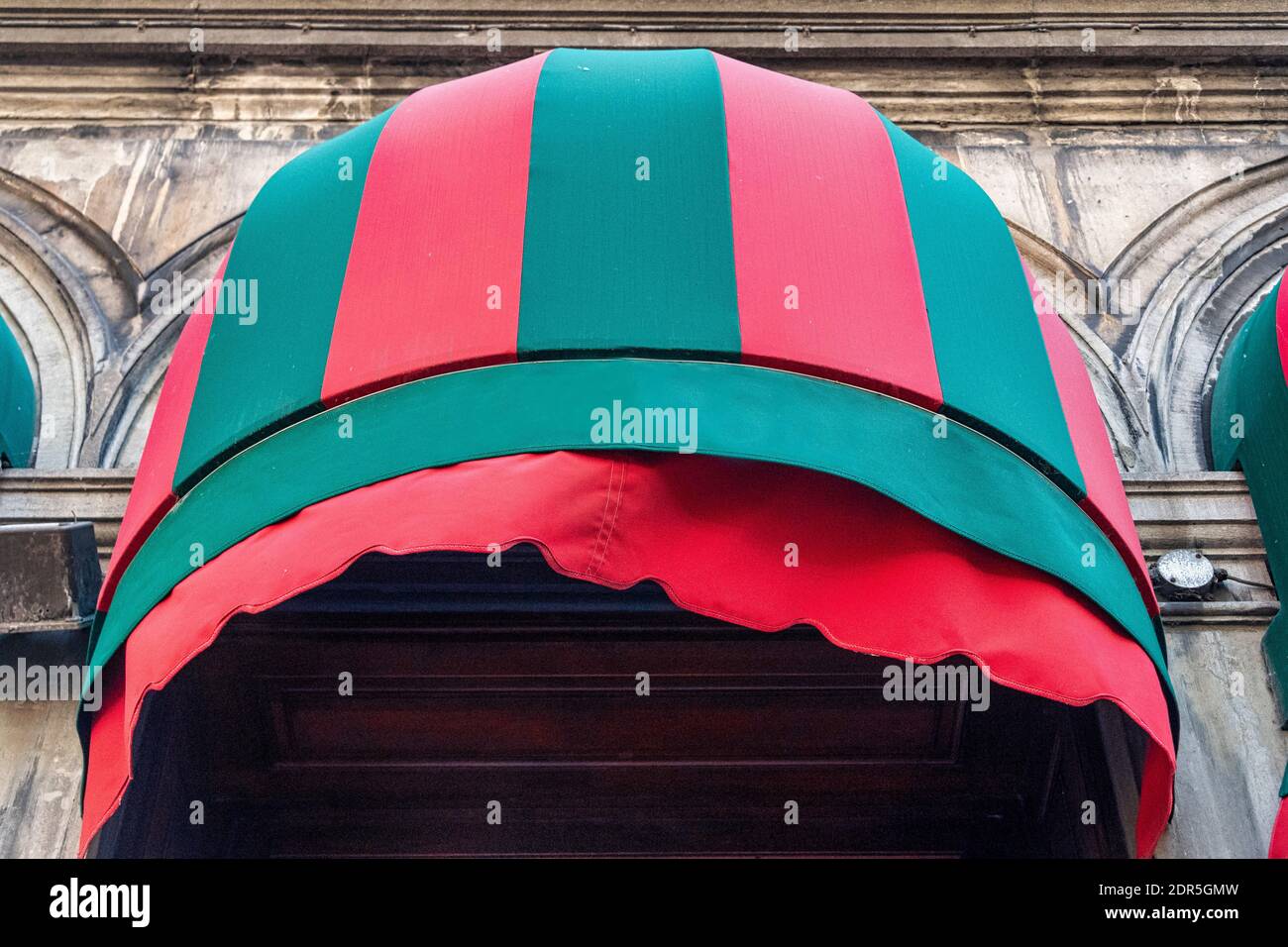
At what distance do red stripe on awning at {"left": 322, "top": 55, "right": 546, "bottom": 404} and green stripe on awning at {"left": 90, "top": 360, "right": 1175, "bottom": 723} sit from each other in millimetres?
87

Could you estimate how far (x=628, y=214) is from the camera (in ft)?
13.1

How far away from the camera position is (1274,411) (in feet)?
16.5

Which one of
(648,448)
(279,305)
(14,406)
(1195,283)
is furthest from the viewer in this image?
(1195,283)

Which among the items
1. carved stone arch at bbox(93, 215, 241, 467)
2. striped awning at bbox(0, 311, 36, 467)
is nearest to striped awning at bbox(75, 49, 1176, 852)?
striped awning at bbox(0, 311, 36, 467)

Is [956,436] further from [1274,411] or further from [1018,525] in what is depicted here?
[1274,411]

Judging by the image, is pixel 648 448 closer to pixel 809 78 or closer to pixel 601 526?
pixel 601 526

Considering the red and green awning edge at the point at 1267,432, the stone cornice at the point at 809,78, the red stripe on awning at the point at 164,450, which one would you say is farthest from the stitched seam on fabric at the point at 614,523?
the stone cornice at the point at 809,78

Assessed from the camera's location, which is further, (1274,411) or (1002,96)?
(1002,96)

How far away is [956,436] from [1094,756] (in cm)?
158

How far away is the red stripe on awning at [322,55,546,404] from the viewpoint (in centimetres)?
379

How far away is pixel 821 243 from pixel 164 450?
2039 mm

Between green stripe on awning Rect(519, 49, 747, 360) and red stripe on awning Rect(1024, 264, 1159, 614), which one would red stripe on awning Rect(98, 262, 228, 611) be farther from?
red stripe on awning Rect(1024, 264, 1159, 614)

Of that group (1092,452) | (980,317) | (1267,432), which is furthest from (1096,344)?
(980,317)
